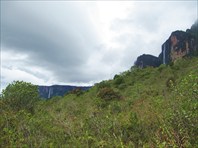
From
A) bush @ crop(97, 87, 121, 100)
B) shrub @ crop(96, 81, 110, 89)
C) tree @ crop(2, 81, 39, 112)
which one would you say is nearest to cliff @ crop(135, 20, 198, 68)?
shrub @ crop(96, 81, 110, 89)

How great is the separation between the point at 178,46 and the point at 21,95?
A: 346ft

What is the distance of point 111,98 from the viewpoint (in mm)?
44750

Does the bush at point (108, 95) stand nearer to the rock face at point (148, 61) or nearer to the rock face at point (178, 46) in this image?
the rock face at point (178, 46)

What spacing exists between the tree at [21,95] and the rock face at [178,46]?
91.0 metres

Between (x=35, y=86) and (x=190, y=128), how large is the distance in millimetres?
38153

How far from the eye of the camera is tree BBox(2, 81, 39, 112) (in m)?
37.1

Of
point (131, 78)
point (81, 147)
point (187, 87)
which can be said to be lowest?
point (81, 147)

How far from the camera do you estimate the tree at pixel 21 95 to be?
3706cm

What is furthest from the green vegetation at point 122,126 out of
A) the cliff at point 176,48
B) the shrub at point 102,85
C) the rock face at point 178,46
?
the rock face at point 178,46

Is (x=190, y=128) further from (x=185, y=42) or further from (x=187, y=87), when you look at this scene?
(x=185, y=42)

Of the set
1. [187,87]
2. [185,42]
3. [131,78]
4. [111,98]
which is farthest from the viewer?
[185,42]

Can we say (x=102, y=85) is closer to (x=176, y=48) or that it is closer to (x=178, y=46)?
(x=178, y=46)

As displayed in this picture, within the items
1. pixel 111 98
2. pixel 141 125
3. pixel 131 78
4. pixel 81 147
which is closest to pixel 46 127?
pixel 81 147

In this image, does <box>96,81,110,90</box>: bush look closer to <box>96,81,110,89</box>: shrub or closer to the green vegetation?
<box>96,81,110,89</box>: shrub
